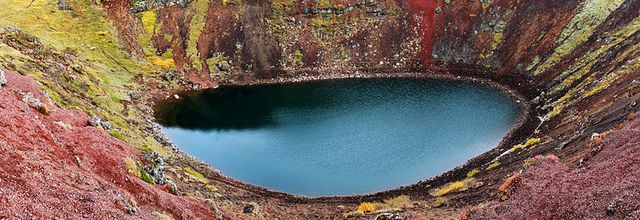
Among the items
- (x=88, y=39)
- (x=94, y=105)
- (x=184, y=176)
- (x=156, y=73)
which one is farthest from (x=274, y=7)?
(x=184, y=176)

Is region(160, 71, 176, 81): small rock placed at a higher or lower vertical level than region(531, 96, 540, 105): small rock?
higher

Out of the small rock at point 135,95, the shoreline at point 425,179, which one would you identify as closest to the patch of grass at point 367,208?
the shoreline at point 425,179

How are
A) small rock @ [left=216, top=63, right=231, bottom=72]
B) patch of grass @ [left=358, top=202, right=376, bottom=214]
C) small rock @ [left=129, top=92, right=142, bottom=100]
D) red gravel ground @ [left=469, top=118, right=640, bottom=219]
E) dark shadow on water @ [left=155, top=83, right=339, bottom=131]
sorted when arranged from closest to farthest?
red gravel ground @ [left=469, top=118, right=640, bottom=219] → patch of grass @ [left=358, top=202, right=376, bottom=214] → dark shadow on water @ [left=155, top=83, right=339, bottom=131] → small rock @ [left=129, top=92, right=142, bottom=100] → small rock @ [left=216, top=63, right=231, bottom=72]

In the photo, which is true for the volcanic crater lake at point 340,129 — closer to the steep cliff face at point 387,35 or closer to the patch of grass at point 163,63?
the steep cliff face at point 387,35

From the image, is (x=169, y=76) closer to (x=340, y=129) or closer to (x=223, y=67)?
(x=223, y=67)

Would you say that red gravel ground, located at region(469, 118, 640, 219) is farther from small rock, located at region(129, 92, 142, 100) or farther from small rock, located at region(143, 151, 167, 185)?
small rock, located at region(129, 92, 142, 100)

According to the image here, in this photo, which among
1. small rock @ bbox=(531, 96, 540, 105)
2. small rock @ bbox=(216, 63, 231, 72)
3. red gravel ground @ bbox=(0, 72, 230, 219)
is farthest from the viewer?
small rock @ bbox=(216, 63, 231, 72)

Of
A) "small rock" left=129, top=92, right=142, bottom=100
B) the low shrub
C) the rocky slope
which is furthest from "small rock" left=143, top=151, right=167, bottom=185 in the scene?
"small rock" left=129, top=92, right=142, bottom=100

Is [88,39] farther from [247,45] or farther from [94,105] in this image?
[94,105]

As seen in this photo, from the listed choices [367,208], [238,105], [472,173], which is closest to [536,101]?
[472,173]
